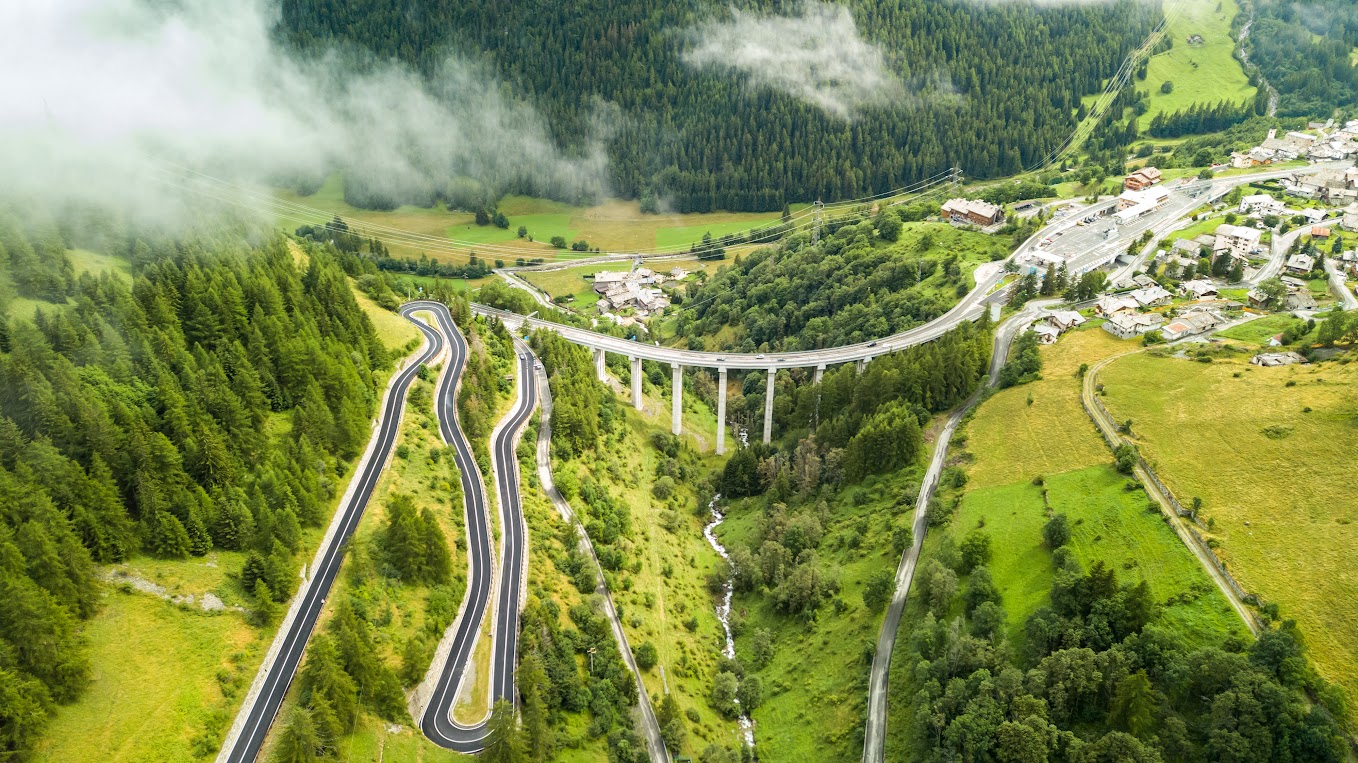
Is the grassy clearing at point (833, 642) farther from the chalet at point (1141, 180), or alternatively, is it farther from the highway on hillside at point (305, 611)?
the chalet at point (1141, 180)

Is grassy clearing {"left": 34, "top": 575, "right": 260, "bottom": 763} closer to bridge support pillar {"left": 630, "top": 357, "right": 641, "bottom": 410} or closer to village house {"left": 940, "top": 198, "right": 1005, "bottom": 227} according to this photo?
bridge support pillar {"left": 630, "top": 357, "right": 641, "bottom": 410}

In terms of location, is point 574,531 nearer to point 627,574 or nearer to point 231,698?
point 627,574

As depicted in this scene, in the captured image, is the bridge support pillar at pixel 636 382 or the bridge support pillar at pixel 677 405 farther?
the bridge support pillar at pixel 636 382

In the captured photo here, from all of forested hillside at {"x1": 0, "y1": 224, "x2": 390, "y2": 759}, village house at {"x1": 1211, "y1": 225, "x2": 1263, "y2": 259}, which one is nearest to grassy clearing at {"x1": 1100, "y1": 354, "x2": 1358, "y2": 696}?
village house at {"x1": 1211, "y1": 225, "x2": 1263, "y2": 259}

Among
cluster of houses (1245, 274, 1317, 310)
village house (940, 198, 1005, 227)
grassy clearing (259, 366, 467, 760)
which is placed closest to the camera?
grassy clearing (259, 366, 467, 760)

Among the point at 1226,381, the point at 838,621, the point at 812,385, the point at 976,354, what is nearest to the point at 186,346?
the point at 838,621

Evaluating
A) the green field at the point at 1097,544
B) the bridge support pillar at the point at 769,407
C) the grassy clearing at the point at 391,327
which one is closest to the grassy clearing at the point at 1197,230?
the bridge support pillar at the point at 769,407
